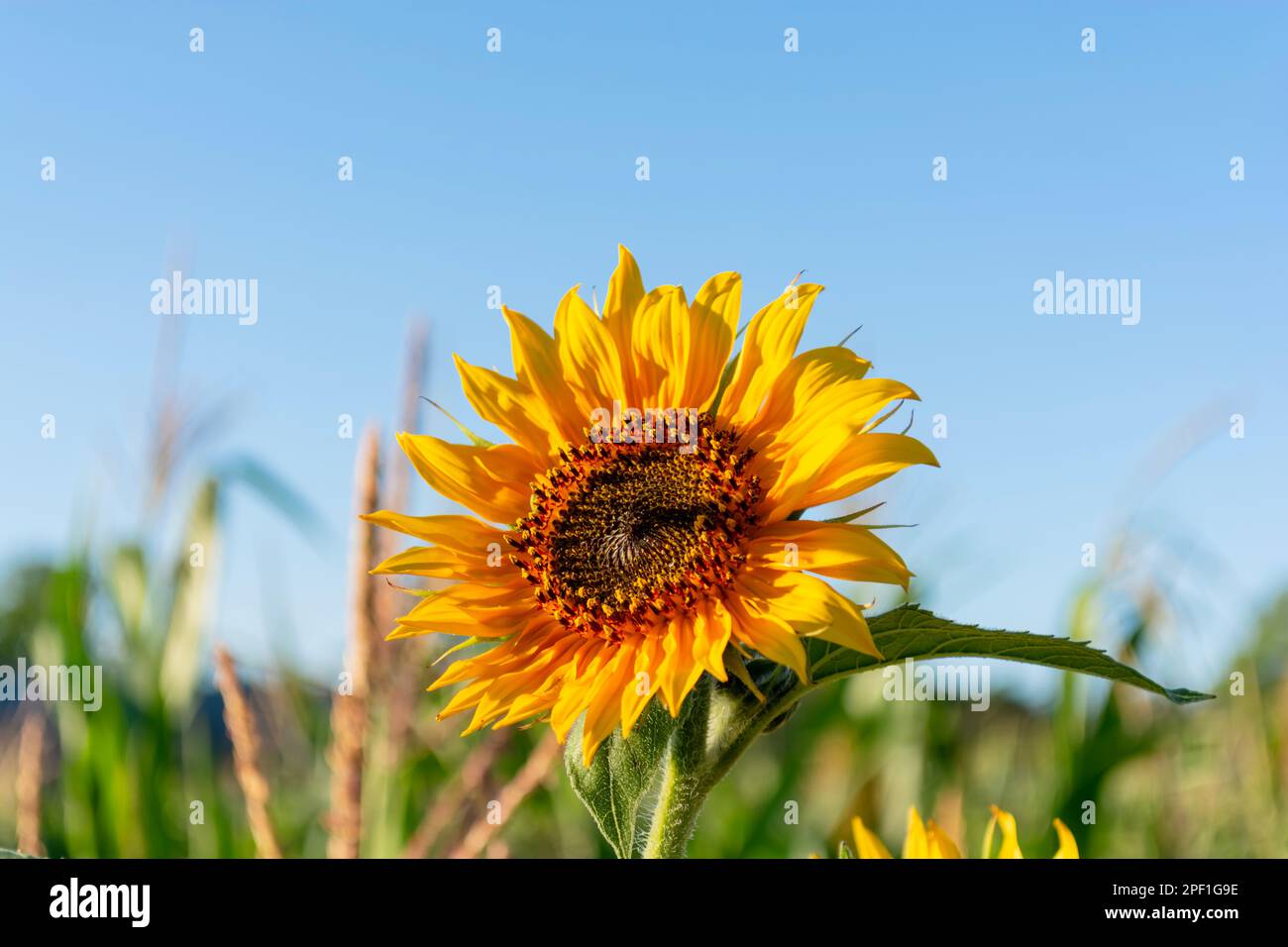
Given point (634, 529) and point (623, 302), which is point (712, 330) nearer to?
point (623, 302)

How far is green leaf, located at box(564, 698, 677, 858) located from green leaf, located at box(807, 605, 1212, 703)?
6.9 inches

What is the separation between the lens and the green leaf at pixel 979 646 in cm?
106

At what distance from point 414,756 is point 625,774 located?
243 cm

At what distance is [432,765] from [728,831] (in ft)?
3.73

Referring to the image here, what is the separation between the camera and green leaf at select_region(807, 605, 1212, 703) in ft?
3.47

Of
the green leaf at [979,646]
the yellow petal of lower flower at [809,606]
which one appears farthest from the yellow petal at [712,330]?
the green leaf at [979,646]

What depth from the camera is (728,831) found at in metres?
4.19

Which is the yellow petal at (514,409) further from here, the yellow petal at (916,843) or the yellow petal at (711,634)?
the yellow petal at (916,843)

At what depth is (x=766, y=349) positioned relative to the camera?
130 centimetres

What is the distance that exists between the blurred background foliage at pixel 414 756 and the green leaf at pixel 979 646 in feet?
3.81
